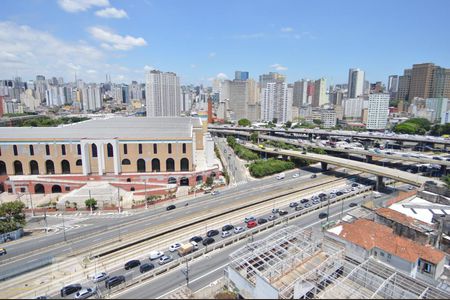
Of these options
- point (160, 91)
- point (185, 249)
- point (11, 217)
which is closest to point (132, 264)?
point (185, 249)

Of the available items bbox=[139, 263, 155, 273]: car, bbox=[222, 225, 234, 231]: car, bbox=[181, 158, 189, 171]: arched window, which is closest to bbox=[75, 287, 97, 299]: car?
bbox=[139, 263, 155, 273]: car

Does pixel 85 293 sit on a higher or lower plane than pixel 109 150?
lower

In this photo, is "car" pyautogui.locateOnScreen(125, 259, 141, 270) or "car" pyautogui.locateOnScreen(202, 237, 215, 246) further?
"car" pyautogui.locateOnScreen(202, 237, 215, 246)

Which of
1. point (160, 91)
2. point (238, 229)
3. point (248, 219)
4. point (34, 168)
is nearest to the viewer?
point (238, 229)

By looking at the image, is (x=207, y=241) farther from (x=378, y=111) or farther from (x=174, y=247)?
(x=378, y=111)

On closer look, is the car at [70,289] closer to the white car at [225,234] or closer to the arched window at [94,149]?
the white car at [225,234]

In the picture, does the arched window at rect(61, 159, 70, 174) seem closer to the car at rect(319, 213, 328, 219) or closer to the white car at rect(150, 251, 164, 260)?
the white car at rect(150, 251, 164, 260)
